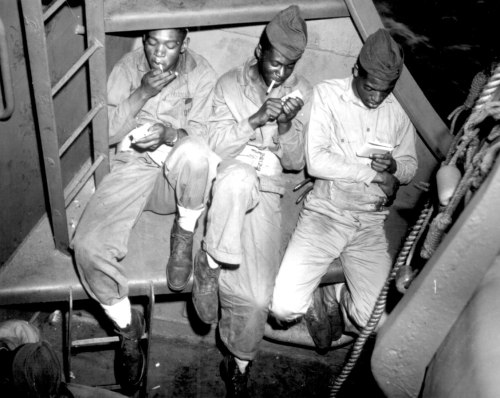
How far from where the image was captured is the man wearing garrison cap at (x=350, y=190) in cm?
320

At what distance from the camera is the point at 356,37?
369 centimetres

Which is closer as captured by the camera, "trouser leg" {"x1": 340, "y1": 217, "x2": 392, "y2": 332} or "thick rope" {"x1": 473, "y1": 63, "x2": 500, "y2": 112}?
"thick rope" {"x1": 473, "y1": 63, "x2": 500, "y2": 112}

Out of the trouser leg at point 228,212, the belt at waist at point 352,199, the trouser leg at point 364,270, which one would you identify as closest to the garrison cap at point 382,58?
the belt at waist at point 352,199

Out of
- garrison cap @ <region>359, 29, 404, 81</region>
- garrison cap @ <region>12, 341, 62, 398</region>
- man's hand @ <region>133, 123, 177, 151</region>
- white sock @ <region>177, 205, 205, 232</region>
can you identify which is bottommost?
garrison cap @ <region>12, 341, 62, 398</region>

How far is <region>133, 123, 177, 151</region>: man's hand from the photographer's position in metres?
2.94

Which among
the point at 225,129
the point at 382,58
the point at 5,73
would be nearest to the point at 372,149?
the point at 382,58

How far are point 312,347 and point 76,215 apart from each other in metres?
2.35

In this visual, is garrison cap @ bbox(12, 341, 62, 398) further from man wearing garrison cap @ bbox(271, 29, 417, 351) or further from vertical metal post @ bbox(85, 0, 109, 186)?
man wearing garrison cap @ bbox(271, 29, 417, 351)

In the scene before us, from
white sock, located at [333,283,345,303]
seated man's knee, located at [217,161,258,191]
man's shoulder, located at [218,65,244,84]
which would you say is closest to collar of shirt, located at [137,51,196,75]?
man's shoulder, located at [218,65,244,84]

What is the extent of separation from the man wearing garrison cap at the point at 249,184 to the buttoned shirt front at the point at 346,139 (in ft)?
0.42

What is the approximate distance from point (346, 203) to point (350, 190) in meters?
0.10

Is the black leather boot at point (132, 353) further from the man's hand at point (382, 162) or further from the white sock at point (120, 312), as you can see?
the man's hand at point (382, 162)

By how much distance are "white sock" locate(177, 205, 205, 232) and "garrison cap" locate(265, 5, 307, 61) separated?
1.21 meters

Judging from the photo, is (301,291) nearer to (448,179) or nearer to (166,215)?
(166,215)
